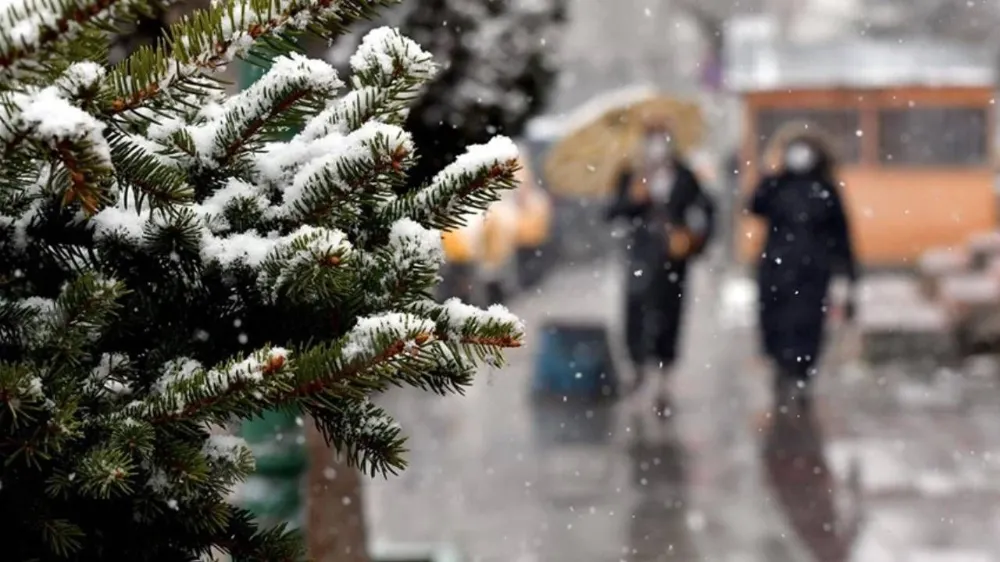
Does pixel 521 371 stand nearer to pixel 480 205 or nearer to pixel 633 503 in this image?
pixel 633 503

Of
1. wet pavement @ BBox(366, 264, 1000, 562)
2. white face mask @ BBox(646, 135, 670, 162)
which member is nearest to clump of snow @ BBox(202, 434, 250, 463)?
wet pavement @ BBox(366, 264, 1000, 562)

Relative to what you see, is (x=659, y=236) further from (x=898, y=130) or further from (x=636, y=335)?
(x=898, y=130)

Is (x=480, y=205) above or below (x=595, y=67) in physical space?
below

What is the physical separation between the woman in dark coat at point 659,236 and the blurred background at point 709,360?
0.30m

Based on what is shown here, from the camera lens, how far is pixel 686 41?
28.0 metres

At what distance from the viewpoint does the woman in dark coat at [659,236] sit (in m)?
9.68

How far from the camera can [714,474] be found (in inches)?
313

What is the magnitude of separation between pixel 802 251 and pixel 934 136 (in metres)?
9.47

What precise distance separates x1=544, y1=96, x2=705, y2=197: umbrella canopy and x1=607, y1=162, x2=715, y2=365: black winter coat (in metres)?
1.00

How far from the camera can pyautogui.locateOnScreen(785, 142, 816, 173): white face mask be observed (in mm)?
9094

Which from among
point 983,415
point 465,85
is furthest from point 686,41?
point 465,85

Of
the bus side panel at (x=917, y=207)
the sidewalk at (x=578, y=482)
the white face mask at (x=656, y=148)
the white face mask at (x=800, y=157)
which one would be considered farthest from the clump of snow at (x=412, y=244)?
the bus side panel at (x=917, y=207)

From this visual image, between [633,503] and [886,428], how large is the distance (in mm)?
2867

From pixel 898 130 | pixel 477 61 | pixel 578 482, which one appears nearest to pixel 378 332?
pixel 477 61
